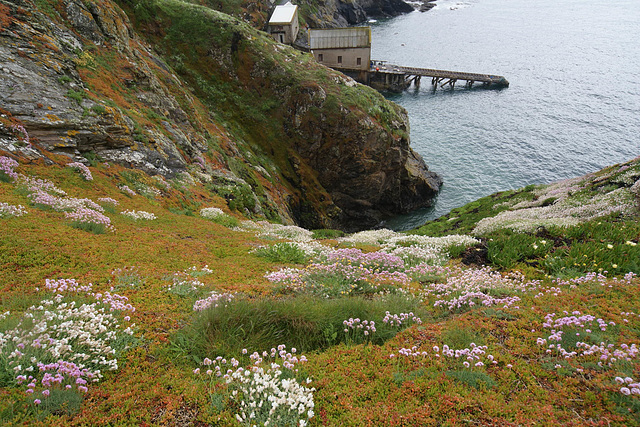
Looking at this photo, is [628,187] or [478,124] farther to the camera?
[478,124]

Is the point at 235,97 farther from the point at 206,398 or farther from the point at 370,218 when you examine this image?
the point at 206,398

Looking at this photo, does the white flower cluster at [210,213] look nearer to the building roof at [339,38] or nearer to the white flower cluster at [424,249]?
the white flower cluster at [424,249]

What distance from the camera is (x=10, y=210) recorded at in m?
9.59

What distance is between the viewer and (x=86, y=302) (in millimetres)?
6598

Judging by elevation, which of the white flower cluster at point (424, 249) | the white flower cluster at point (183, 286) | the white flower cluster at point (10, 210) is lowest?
the white flower cluster at point (424, 249)

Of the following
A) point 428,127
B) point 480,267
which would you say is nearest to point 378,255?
point 480,267

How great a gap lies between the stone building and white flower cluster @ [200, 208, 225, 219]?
62.5m

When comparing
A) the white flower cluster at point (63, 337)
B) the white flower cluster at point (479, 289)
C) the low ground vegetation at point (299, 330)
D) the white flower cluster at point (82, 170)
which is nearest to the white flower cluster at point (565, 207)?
the low ground vegetation at point (299, 330)

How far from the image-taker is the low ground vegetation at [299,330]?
15.6ft

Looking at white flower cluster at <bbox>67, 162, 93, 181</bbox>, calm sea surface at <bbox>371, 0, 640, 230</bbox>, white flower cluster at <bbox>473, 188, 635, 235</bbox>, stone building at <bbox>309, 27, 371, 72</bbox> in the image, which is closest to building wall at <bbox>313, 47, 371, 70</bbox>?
stone building at <bbox>309, 27, 371, 72</bbox>

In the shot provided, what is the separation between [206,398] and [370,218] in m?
37.4

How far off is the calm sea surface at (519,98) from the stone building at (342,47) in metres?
11.6

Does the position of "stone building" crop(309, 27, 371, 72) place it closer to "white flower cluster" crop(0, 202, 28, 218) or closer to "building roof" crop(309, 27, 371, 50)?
"building roof" crop(309, 27, 371, 50)

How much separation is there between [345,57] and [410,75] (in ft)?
57.1
